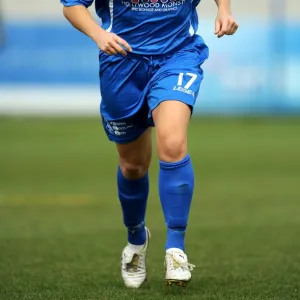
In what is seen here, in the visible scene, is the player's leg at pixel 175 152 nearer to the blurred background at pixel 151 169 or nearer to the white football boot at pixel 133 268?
the blurred background at pixel 151 169

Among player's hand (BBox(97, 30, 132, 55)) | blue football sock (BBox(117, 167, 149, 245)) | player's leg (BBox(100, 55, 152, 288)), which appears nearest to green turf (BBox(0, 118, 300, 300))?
player's leg (BBox(100, 55, 152, 288))

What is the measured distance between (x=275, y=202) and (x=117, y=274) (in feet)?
13.9

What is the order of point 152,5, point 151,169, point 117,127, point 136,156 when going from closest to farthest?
point 152,5 < point 117,127 < point 136,156 < point 151,169

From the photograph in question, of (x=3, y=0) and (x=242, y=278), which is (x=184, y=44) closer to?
(x=242, y=278)

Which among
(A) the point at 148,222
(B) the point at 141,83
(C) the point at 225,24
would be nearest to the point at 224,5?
(C) the point at 225,24

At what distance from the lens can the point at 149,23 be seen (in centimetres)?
565

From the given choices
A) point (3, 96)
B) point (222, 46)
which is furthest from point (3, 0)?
point (222, 46)

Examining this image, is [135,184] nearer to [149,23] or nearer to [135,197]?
[135,197]

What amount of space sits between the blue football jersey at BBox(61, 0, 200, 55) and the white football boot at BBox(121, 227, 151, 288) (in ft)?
3.94

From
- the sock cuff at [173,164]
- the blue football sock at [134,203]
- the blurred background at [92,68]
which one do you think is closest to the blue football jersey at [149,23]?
the sock cuff at [173,164]

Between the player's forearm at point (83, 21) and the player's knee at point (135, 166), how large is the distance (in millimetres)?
851

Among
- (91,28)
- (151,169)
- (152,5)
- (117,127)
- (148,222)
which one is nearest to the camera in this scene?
(91,28)

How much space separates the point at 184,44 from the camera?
18.8 ft

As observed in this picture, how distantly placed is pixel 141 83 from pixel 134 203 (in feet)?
2.53
